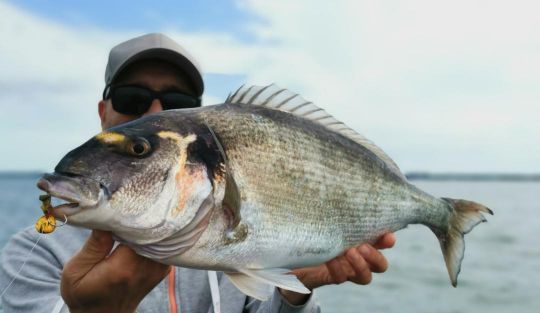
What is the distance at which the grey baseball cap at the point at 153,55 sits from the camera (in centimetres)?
326

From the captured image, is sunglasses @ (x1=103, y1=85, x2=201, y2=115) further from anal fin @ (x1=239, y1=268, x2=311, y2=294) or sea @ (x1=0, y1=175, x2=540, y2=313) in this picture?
sea @ (x1=0, y1=175, x2=540, y2=313)

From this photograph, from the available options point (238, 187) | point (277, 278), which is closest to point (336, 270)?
point (277, 278)

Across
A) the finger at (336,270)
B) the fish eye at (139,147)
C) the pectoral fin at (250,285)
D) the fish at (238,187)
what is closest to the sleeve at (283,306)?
the finger at (336,270)

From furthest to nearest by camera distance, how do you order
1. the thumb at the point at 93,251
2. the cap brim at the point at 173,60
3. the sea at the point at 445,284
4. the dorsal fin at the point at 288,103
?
the sea at the point at 445,284
the cap brim at the point at 173,60
the dorsal fin at the point at 288,103
the thumb at the point at 93,251

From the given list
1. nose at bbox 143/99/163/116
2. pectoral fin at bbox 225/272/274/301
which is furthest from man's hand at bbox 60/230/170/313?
nose at bbox 143/99/163/116

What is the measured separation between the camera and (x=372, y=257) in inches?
101

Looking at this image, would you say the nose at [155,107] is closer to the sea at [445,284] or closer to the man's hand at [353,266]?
the man's hand at [353,266]

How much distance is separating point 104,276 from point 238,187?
1.96 feet

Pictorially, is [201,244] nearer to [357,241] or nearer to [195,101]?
[357,241]

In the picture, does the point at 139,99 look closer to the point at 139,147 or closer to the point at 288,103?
the point at 288,103

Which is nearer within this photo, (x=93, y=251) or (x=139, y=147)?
(x=139, y=147)

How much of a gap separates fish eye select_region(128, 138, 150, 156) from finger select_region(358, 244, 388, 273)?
1180 millimetres

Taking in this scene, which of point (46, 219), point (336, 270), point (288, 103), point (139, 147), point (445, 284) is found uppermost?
point (288, 103)

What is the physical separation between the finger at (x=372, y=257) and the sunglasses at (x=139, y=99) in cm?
137
